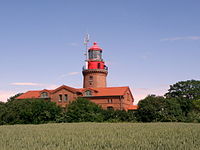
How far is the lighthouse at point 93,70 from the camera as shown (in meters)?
62.5

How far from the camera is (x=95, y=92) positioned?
58.7m

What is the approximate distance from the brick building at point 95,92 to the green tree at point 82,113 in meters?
4.70

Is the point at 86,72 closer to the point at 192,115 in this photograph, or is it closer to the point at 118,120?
the point at 118,120

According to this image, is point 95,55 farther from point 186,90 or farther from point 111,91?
point 186,90

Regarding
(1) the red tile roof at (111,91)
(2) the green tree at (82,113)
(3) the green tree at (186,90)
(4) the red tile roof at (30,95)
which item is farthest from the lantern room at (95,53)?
(3) the green tree at (186,90)

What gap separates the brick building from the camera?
56906 millimetres

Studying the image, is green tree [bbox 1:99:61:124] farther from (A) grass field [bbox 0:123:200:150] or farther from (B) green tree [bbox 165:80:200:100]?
(B) green tree [bbox 165:80:200:100]

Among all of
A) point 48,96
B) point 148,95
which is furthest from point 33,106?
point 148,95

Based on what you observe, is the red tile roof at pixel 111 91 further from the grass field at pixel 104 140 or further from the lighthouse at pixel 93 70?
the grass field at pixel 104 140

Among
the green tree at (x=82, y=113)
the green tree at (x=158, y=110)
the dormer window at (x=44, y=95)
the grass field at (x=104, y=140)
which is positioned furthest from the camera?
the dormer window at (x=44, y=95)

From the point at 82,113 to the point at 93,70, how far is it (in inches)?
607

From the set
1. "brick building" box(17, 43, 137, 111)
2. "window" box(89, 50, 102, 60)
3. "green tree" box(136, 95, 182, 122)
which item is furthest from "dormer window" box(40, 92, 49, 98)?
"green tree" box(136, 95, 182, 122)

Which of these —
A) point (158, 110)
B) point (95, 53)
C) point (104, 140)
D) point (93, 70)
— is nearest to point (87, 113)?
point (158, 110)

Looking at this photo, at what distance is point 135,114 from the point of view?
163ft
